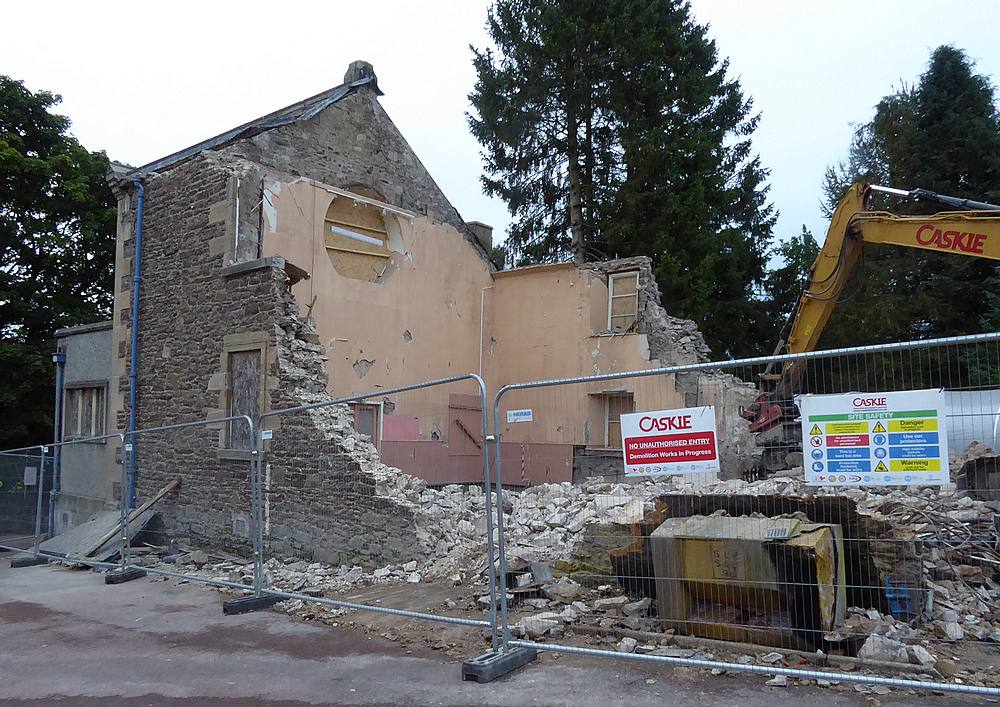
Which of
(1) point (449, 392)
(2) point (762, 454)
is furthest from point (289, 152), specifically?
(2) point (762, 454)

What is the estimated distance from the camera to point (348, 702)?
528 centimetres

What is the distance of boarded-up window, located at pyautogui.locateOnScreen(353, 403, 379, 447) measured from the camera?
14047mm

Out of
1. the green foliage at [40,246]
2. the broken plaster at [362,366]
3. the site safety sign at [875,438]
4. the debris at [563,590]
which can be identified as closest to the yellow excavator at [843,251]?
the site safety sign at [875,438]

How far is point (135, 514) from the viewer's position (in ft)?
41.7

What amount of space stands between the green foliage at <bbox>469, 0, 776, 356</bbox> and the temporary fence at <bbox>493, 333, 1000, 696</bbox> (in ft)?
47.0

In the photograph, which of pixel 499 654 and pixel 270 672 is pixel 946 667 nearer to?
pixel 499 654

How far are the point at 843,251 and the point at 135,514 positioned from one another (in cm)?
1223

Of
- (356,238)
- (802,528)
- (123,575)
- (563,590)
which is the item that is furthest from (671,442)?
(356,238)

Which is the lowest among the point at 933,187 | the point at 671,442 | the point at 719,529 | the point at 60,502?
the point at 60,502

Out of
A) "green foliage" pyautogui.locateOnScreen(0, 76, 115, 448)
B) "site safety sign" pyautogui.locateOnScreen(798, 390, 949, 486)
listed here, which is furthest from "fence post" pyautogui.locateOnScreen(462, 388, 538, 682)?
"green foliage" pyautogui.locateOnScreen(0, 76, 115, 448)

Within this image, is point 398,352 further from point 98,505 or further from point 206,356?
point 98,505

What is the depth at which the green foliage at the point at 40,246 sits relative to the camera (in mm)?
23031

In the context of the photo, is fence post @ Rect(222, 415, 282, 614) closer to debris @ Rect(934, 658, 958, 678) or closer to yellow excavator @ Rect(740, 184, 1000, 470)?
yellow excavator @ Rect(740, 184, 1000, 470)

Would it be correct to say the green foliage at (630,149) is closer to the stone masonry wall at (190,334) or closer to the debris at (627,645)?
the stone masonry wall at (190,334)
